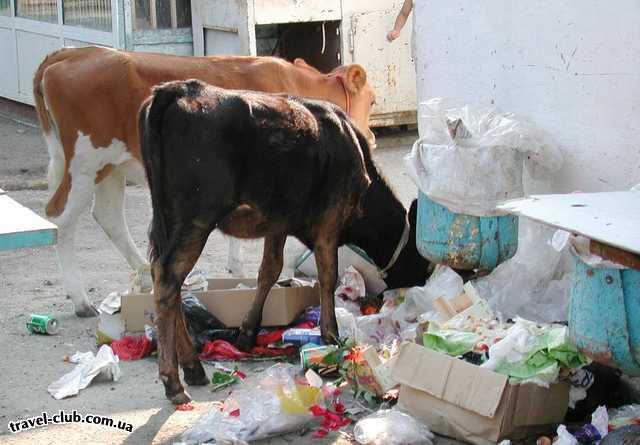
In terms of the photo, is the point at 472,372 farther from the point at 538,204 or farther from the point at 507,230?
the point at 507,230

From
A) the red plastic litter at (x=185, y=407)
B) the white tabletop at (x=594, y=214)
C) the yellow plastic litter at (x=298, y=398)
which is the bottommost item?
the red plastic litter at (x=185, y=407)

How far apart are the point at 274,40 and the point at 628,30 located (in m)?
7.56

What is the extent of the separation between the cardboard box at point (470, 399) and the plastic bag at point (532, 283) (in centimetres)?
95

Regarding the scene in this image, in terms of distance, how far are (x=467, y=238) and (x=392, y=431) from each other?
1.53 metres

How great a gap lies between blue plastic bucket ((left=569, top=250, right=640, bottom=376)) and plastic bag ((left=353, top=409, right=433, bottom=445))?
35.1 inches

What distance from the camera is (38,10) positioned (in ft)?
42.8

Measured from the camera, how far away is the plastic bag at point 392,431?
177 inches

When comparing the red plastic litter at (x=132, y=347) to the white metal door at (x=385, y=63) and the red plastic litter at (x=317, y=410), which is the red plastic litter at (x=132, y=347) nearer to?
the red plastic litter at (x=317, y=410)

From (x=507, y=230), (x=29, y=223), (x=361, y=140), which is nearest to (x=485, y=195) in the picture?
(x=507, y=230)

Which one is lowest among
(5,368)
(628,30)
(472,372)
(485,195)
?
(5,368)

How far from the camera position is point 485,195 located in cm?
562

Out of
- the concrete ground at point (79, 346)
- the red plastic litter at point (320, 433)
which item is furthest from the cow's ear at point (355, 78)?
the red plastic litter at point (320, 433)

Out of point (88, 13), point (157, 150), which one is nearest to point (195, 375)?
point (157, 150)

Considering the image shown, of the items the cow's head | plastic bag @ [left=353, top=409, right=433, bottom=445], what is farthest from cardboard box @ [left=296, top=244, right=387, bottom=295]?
plastic bag @ [left=353, top=409, right=433, bottom=445]
